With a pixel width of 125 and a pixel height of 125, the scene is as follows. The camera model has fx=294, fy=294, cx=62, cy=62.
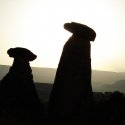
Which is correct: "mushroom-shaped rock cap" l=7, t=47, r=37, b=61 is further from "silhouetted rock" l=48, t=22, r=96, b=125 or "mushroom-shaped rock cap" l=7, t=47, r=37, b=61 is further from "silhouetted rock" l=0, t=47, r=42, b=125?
"silhouetted rock" l=48, t=22, r=96, b=125

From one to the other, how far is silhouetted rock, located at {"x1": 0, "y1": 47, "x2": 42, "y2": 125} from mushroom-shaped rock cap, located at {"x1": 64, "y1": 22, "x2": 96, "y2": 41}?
6252 mm

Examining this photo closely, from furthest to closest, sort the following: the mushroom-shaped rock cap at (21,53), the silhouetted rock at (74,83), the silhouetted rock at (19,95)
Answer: the mushroom-shaped rock cap at (21,53) < the silhouetted rock at (19,95) < the silhouetted rock at (74,83)

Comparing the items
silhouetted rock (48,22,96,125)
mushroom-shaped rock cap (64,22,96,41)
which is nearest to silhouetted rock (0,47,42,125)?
silhouetted rock (48,22,96,125)

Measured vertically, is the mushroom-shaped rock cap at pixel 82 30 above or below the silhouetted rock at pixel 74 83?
above

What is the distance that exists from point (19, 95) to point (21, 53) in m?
3.14

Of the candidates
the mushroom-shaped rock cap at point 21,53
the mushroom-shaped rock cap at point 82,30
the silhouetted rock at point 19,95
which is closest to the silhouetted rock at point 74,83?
the mushroom-shaped rock cap at point 82,30

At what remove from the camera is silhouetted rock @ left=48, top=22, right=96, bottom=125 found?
14906 mm

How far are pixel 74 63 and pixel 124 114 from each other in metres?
6.17

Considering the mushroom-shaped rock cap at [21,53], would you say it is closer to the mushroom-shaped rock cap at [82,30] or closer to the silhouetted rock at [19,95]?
the silhouetted rock at [19,95]

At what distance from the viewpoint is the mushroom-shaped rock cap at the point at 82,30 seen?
15.4 m

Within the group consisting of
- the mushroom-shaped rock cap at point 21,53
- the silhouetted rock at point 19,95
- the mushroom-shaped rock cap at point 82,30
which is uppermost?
the mushroom-shaped rock cap at point 82,30

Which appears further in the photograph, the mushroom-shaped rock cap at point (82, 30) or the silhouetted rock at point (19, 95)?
the silhouetted rock at point (19, 95)

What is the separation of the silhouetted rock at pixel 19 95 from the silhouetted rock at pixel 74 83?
10.9 ft

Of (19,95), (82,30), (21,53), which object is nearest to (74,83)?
(82,30)
